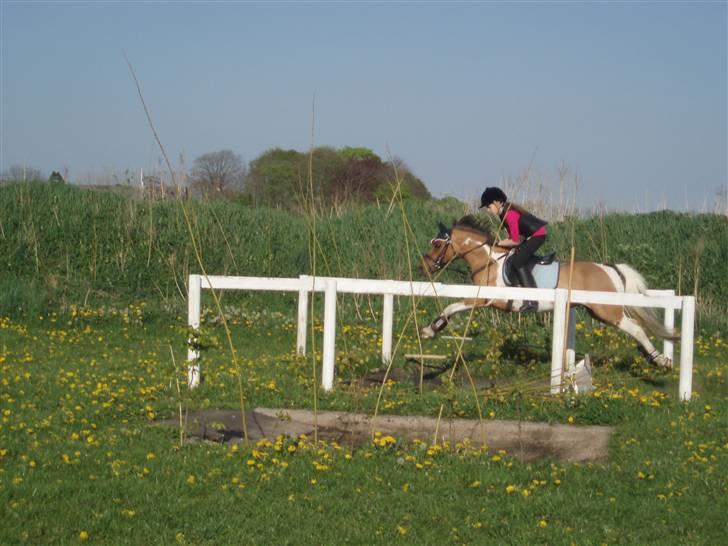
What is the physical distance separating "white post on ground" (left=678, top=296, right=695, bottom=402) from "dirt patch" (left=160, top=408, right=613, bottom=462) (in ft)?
5.16

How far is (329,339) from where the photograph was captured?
39.3 feet

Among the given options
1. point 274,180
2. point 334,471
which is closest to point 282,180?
point 274,180

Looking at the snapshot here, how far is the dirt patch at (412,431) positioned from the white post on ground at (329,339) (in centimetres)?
116

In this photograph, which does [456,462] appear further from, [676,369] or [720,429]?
[676,369]

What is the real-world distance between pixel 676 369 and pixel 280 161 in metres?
22.6

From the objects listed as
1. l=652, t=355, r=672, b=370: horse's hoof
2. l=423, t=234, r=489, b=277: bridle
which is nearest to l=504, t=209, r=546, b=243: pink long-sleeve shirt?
l=423, t=234, r=489, b=277: bridle

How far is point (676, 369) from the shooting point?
569 inches

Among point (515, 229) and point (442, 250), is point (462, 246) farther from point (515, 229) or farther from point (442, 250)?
point (515, 229)

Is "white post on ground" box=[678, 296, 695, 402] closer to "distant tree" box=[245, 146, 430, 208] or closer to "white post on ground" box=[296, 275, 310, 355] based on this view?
"white post on ground" box=[296, 275, 310, 355]

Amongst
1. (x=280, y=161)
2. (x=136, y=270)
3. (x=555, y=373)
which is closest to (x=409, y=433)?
(x=555, y=373)

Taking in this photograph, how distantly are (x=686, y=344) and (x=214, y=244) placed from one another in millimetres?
12905

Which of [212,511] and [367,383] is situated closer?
[212,511]

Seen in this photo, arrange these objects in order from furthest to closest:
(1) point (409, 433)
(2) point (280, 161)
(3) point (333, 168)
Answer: (2) point (280, 161) → (3) point (333, 168) → (1) point (409, 433)

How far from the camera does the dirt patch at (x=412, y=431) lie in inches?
377
